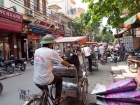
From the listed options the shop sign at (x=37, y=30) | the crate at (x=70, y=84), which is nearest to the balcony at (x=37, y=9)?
the shop sign at (x=37, y=30)

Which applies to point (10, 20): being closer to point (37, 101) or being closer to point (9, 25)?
point (9, 25)

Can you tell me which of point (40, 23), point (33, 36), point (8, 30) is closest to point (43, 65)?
point (8, 30)

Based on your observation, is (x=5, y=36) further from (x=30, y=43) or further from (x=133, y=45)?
(x=133, y=45)

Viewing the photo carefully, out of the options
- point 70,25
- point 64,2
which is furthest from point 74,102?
point 64,2

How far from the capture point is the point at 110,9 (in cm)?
1020

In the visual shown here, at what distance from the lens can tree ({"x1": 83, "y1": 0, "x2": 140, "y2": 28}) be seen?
9.75 meters

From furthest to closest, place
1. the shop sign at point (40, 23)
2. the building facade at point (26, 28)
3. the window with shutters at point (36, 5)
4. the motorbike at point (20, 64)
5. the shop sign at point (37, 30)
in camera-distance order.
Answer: the window with shutters at point (36, 5), the shop sign at point (40, 23), the shop sign at point (37, 30), the building facade at point (26, 28), the motorbike at point (20, 64)

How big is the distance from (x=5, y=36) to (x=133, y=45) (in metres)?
11.4

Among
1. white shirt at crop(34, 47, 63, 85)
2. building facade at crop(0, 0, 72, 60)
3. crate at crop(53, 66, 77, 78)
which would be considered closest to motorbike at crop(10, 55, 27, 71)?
building facade at crop(0, 0, 72, 60)

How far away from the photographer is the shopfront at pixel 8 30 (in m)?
13.6

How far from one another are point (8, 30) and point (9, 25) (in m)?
0.60

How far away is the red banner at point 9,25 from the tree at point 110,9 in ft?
21.0

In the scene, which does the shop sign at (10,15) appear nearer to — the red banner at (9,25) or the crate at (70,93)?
the red banner at (9,25)

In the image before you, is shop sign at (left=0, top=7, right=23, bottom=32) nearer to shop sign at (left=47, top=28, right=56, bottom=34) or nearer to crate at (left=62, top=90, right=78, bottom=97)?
shop sign at (left=47, top=28, right=56, bottom=34)
